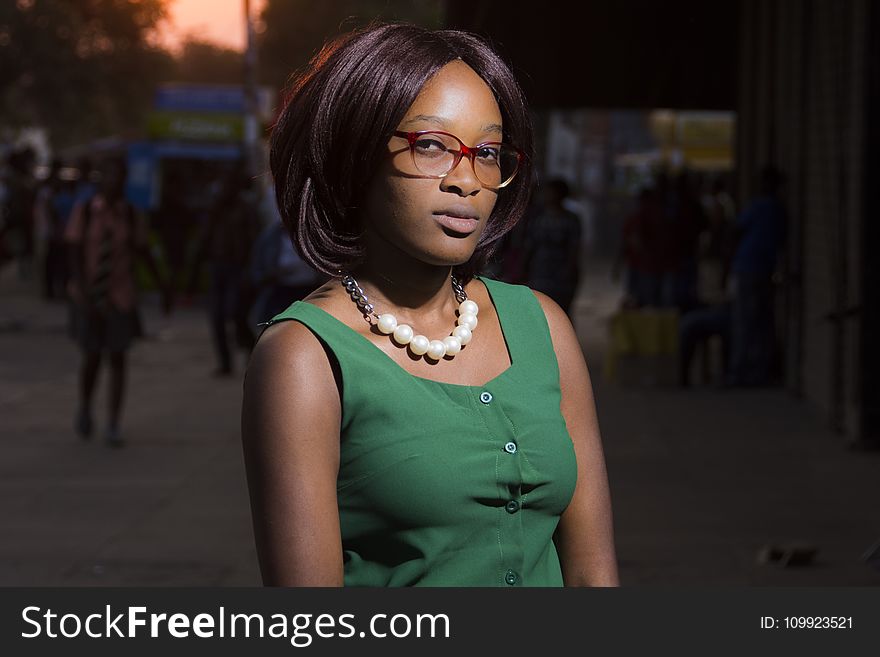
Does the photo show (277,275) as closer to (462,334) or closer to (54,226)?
(462,334)

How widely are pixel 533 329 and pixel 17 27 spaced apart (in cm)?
3963

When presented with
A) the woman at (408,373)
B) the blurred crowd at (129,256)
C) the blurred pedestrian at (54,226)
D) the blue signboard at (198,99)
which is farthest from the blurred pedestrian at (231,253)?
the blue signboard at (198,99)

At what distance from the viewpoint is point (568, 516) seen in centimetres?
225

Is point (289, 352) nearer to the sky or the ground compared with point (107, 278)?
nearer to the sky

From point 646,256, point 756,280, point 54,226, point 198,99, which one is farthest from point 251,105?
point 756,280

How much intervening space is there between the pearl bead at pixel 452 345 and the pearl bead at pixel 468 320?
1.7 inches

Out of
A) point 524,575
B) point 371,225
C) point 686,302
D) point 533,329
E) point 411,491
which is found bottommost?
point 686,302

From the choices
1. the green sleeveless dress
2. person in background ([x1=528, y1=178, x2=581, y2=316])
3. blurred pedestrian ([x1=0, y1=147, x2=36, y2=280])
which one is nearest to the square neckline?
the green sleeveless dress

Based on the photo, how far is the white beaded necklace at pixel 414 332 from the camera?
84.9 inches

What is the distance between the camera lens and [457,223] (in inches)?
83.1

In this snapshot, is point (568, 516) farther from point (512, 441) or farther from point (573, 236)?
point (573, 236)

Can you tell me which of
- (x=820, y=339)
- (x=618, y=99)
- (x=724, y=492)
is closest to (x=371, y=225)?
(x=724, y=492)

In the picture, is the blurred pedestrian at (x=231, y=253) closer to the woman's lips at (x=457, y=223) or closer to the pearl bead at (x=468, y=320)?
the pearl bead at (x=468, y=320)

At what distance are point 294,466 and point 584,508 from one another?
0.47 m
